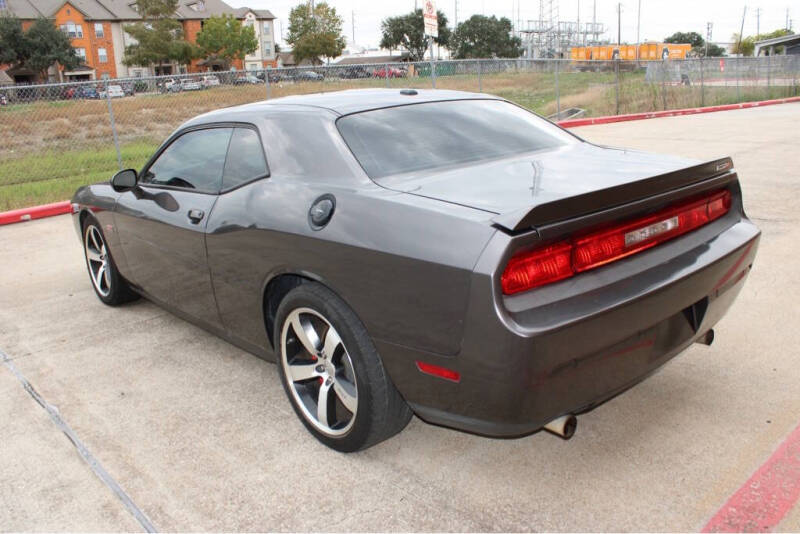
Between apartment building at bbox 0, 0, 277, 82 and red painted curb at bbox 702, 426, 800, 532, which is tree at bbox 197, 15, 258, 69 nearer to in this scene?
apartment building at bbox 0, 0, 277, 82

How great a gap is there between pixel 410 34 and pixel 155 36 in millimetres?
46902

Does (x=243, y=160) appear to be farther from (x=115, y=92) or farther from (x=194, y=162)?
(x=115, y=92)

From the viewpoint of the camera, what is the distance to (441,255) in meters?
2.35

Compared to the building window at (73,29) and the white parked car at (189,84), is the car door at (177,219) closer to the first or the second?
the white parked car at (189,84)

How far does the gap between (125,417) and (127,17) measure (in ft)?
309

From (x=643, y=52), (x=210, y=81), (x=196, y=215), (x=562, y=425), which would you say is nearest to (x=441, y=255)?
(x=562, y=425)

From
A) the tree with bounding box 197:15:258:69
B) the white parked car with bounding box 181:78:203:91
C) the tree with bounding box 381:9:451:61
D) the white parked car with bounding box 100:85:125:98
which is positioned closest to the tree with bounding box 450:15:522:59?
the tree with bounding box 381:9:451:61

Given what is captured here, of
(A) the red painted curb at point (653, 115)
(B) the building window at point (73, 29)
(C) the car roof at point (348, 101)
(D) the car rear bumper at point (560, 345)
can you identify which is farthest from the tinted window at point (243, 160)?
(B) the building window at point (73, 29)

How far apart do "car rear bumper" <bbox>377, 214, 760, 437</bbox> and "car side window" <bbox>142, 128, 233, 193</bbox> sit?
1.67 m

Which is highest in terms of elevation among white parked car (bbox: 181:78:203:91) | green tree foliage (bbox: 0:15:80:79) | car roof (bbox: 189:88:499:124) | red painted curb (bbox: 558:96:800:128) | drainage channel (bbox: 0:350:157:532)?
green tree foliage (bbox: 0:15:80:79)

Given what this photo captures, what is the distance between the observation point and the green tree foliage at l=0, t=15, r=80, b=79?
7267cm

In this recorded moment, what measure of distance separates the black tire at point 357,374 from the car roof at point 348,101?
0.98 metres

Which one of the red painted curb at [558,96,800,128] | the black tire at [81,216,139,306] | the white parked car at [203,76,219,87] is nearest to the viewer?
the black tire at [81,216,139,306]

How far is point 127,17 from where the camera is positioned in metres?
86.2
